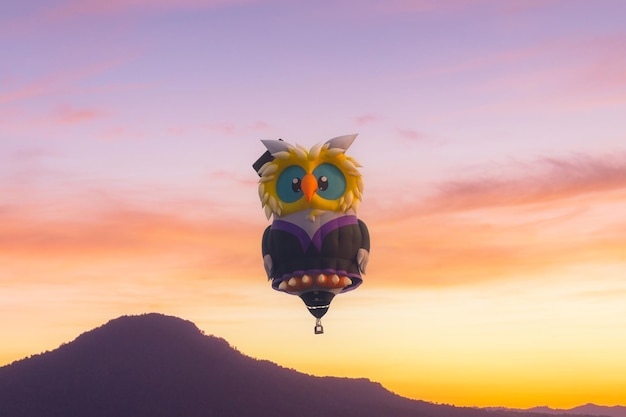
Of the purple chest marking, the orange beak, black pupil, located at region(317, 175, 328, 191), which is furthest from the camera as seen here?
black pupil, located at region(317, 175, 328, 191)

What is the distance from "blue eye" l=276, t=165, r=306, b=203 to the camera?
168 ft

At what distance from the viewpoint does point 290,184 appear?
169 feet

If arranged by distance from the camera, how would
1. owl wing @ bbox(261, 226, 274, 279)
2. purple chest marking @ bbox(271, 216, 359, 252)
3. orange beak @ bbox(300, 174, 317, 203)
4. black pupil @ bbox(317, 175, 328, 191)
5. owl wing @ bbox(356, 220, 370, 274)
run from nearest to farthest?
orange beak @ bbox(300, 174, 317, 203) → purple chest marking @ bbox(271, 216, 359, 252) → black pupil @ bbox(317, 175, 328, 191) → owl wing @ bbox(356, 220, 370, 274) → owl wing @ bbox(261, 226, 274, 279)

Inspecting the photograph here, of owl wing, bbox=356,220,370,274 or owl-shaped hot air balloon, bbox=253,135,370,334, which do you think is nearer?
owl-shaped hot air balloon, bbox=253,135,370,334

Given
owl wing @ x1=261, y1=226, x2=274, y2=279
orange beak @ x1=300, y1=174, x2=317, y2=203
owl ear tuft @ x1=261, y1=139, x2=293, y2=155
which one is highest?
owl ear tuft @ x1=261, y1=139, x2=293, y2=155

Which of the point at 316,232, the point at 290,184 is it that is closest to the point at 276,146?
the point at 290,184

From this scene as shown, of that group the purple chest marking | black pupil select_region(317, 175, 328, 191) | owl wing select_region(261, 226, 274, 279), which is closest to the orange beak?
black pupil select_region(317, 175, 328, 191)

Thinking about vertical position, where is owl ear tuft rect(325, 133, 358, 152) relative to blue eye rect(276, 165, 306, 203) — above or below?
above

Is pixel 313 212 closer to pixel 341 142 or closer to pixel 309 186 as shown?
pixel 309 186

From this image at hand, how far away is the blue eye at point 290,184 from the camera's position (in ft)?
168

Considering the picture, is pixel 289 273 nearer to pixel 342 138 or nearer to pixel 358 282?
pixel 358 282

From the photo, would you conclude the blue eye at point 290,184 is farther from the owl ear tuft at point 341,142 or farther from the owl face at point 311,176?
the owl ear tuft at point 341,142

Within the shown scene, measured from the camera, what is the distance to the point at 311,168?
51.1m

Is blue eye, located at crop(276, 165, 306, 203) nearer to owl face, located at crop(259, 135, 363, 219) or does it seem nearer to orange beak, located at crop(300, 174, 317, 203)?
owl face, located at crop(259, 135, 363, 219)
